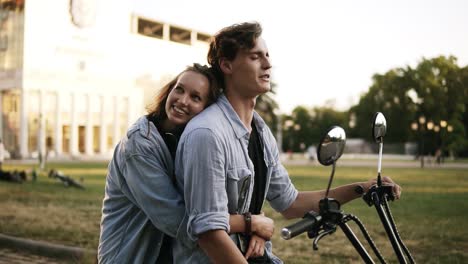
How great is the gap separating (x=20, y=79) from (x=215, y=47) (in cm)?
7400

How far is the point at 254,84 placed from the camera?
101 inches

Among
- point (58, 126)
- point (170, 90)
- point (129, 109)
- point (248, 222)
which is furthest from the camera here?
point (129, 109)

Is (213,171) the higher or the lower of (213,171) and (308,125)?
the higher

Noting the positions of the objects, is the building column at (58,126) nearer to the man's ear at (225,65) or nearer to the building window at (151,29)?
the building window at (151,29)

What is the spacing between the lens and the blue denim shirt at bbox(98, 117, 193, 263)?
243 cm

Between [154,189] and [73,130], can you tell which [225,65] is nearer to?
[154,189]

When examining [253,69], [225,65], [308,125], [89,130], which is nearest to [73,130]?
[89,130]

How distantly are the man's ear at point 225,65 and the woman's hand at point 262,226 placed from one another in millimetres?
670

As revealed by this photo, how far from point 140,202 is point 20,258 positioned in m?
5.33

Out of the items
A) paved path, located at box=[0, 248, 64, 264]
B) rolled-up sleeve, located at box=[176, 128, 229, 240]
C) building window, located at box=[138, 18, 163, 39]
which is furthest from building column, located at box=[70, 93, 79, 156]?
rolled-up sleeve, located at box=[176, 128, 229, 240]

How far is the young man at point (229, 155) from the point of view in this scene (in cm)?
222

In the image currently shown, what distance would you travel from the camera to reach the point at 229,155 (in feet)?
7.66

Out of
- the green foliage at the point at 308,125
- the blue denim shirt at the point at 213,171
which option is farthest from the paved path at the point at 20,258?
the green foliage at the point at 308,125

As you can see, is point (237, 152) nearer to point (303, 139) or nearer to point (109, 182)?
point (109, 182)
